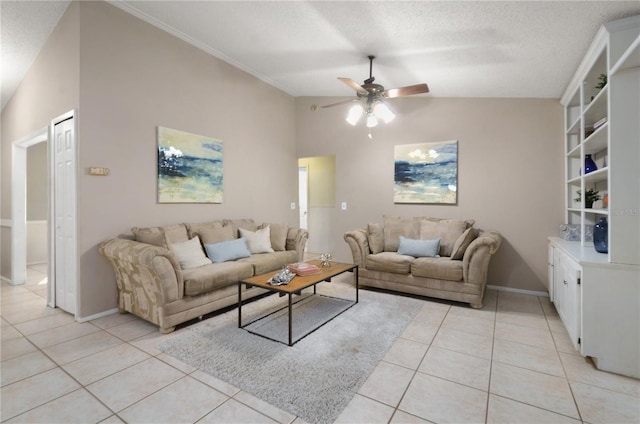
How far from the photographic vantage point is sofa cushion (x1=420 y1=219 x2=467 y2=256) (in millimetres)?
4066

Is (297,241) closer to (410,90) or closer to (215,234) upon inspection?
(215,234)

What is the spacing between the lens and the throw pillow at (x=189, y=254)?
318 centimetres

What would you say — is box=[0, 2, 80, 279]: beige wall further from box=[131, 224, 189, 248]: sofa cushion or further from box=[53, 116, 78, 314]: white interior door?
box=[131, 224, 189, 248]: sofa cushion

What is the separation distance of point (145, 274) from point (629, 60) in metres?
4.00

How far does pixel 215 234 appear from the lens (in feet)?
12.6

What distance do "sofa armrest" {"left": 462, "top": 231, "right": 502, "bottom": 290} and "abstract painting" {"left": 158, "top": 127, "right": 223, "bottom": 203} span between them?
3288 millimetres

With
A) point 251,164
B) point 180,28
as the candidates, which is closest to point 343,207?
point 251,164

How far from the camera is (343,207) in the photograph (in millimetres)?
5410

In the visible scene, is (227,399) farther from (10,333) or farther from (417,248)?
(417,248)

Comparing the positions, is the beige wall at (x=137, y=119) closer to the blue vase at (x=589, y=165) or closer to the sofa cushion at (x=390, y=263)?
the sofa cushion at (x=390, y=263)

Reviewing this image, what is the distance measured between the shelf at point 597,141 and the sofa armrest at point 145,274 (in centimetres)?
371

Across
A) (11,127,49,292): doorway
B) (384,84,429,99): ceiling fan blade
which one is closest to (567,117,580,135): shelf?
(384,84,429,99): ceiling fan blade

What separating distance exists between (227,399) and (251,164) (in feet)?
12.0

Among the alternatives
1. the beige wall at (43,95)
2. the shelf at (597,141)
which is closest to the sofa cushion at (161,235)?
the beige wall at (43,95)
